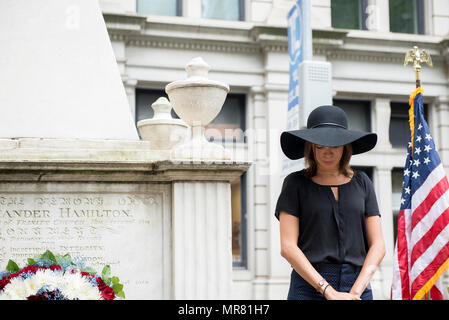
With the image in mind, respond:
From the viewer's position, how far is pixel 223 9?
13531 millimetres

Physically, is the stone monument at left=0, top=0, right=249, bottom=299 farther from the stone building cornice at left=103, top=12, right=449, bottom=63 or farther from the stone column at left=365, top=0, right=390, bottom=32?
the stone column at left=365, top=0, right=390, bottom=32

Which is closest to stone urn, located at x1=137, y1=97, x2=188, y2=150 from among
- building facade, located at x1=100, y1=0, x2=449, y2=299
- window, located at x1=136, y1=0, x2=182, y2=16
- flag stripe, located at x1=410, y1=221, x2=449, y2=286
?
flag stripe, located at x1=410, y1=221, x2=449, y2=286

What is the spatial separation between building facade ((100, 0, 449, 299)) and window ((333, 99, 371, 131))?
2cm

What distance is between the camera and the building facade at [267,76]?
12.5m

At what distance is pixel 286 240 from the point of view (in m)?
3.49

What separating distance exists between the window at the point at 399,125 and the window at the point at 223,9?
4.16m

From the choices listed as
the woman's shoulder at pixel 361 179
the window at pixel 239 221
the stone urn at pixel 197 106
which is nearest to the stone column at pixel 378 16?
the window at pixel 239 221

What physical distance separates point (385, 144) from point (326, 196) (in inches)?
421

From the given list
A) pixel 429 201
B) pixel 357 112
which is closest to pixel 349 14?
pixel 357 112

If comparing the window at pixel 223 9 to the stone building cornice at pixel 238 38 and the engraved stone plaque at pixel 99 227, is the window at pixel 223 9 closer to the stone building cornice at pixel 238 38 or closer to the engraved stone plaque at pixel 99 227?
the stone building cornice at pixel 238 38

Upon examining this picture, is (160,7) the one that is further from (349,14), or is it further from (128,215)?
(128,215)

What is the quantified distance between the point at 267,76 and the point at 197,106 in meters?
7.69
